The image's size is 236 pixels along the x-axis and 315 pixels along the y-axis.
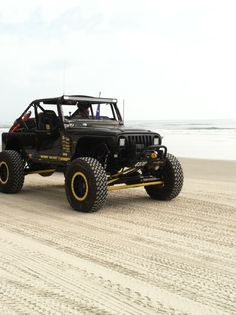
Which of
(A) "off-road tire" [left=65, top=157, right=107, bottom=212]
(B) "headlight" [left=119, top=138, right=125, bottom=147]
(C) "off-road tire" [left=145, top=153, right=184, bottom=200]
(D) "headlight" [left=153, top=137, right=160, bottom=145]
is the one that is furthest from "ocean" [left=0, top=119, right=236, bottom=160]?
(A) "off-road tire" [left=65, top=157, right=107, bottom=212]

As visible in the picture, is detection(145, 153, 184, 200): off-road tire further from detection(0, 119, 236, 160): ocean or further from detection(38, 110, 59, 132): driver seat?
detection(0, 119, 236, 160): ocean

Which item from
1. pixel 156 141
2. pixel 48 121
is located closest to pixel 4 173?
pixel 48 121

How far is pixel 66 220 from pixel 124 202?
169 centimetres

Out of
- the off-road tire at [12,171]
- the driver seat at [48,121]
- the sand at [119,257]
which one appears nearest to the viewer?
the sand at [119,257]

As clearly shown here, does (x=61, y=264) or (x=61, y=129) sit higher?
(x=61, y=129)

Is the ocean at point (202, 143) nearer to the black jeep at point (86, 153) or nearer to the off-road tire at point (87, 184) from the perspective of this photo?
the black jeep at point (86, 153)

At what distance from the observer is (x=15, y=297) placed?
3.41 meters

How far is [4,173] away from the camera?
858cm

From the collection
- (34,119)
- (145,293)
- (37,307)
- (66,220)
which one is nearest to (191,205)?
(66,220)

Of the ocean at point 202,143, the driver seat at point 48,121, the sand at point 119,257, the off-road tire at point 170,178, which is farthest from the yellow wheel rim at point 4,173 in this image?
the ocean at point 202,143

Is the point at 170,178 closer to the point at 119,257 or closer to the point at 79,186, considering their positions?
the point at 79,186

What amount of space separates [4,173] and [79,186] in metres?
2.31

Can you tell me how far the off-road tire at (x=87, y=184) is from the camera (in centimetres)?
653

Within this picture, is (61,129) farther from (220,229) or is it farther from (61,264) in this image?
(61,264)
